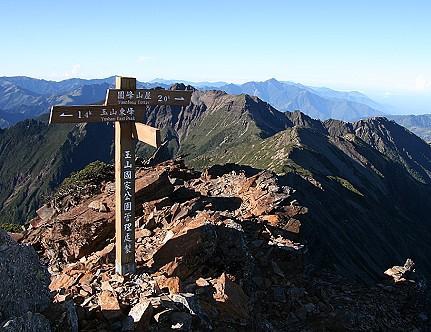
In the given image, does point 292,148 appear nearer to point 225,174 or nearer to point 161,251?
point 225,174

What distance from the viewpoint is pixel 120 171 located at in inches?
615

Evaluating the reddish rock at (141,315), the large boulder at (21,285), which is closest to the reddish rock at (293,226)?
the reddish rock at (141,315)

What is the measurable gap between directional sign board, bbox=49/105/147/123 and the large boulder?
3.80 metres

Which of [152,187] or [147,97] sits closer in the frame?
[147,97]

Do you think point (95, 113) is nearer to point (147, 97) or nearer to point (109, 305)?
point (147, 97)

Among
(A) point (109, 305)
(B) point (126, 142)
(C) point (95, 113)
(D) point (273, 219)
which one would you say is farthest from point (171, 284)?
(D) point (273, 219)

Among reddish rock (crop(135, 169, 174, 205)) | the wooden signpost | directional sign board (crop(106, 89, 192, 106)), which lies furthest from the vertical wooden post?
reddish rock (crop(135, 169, 174, 205))

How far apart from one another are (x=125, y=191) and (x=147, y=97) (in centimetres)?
320

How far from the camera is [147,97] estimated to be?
52.5ft

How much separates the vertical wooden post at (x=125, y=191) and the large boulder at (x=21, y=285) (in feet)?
11.6

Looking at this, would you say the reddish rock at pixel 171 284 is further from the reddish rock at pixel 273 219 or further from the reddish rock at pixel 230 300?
the reddish rock at pixel 273 219

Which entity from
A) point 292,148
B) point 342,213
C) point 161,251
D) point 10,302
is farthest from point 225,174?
point 292,148

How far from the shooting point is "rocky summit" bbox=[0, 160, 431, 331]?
40.1 ft

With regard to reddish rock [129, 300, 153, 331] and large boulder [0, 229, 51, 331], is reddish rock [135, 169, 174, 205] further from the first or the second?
reddish rock [129, 300, 153, 331]
